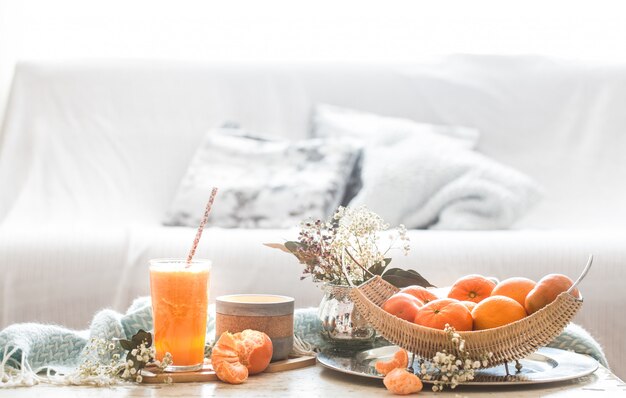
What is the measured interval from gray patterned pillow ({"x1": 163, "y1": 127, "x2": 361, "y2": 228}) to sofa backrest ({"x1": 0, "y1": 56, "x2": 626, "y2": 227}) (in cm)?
18

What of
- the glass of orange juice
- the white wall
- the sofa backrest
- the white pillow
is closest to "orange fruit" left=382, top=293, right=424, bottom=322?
the glass of orange juice

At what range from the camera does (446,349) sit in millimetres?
897

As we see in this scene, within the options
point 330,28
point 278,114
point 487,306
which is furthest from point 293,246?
point 330,28

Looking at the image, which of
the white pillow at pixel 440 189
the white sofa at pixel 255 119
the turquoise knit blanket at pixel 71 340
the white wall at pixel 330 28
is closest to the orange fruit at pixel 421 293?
the turquoise knit blanket at pixel 71 340

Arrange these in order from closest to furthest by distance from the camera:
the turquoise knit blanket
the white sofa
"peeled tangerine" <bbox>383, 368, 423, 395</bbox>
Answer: "peeled tangerine" <bbox>383, 368, 423, 395</bbox> < the turquoise knit blanket < the white sofa

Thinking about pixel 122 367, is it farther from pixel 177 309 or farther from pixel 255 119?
pixel 255 119

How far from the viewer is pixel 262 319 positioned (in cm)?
102

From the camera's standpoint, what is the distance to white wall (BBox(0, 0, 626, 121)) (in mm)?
2941

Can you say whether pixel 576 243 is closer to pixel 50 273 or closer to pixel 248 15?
pixel 50 273

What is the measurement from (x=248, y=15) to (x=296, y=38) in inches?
7.6

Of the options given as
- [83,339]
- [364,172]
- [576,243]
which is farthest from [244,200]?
[83,339]

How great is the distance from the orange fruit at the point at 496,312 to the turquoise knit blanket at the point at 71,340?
23cm

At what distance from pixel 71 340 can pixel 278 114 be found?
166 centimetres

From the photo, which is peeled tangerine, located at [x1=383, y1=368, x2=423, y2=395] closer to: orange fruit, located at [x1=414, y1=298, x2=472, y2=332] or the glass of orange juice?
orange fruit, located at [x1=414, y1=298, x2=472, y2=332]
